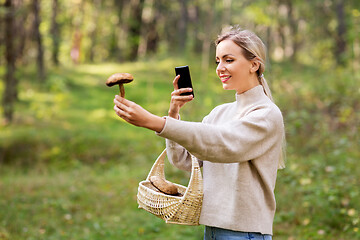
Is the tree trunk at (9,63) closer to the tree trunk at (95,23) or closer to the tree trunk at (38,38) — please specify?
the tree trunk at (38,38)

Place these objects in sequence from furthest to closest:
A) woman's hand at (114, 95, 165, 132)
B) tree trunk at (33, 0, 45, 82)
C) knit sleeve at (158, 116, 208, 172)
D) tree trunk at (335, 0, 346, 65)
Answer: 1. tree trunk at (335, 0, 346, 65)
2. tree trunk at (33, 0, 45, 82)
3. knit sleeve at (158, 116, 208, 172)
4. woman's hand at (114, 95, 165, 132)

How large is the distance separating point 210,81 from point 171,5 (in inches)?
398

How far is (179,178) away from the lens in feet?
24.5

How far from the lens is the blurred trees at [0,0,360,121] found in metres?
13.0

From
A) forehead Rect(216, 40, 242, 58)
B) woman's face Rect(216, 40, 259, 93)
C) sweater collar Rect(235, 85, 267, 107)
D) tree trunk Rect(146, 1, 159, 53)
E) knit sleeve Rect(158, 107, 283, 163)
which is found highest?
forehead Rect(216, 40, 242, 58)

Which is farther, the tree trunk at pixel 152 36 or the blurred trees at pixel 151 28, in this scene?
the tree trunk at pixel 152 36

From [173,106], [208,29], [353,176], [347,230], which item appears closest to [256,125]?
[173,106]

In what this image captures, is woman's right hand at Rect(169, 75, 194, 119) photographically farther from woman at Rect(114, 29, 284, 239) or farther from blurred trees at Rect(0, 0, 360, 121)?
blurred trees at Rect(0, 0, 360, 121)

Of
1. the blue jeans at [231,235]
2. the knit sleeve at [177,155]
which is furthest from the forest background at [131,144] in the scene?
the blue jeans at [231,235]

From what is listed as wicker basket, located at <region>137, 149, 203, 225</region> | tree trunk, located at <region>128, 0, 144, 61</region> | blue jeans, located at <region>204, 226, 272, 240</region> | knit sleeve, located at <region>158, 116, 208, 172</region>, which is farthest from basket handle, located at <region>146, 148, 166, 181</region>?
tree trunk, located at <region>128, 0, 144, 61</region>

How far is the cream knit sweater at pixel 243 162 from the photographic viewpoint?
185 cm

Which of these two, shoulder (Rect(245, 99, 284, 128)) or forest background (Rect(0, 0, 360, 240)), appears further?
forest background (Rect(0, 0, 360, 240))

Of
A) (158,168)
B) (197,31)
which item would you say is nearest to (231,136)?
(158,168)

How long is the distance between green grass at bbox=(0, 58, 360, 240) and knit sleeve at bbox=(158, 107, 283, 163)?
3.64ft
